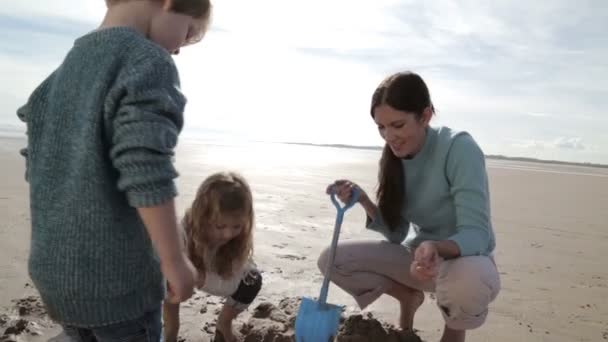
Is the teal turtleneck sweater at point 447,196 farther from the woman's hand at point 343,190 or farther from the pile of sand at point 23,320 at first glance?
the pile of sand at point 23,320

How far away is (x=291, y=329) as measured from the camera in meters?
2.46

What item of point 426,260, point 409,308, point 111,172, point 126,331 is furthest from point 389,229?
point 111,172

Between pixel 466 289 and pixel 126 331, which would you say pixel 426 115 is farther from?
pixel 126 331

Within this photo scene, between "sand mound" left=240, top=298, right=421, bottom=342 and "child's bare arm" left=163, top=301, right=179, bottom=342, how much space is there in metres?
0.31

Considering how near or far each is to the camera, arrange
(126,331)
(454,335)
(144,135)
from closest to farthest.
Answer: (144,135)
(126,331)
(454,335)

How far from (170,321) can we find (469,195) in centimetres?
135

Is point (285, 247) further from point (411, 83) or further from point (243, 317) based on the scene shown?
point (411, 83)

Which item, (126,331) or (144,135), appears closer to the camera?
(144,135)

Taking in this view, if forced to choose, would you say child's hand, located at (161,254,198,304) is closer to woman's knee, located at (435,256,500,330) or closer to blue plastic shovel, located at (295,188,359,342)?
blue plastic shovel, located at (295,188,359,342)

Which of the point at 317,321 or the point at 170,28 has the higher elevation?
the point at 170,28

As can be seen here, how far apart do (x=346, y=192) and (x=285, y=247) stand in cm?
150

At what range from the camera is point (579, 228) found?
5.52 metres

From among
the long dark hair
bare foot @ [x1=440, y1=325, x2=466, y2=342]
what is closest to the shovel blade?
bare foot @ [x1=440, y1=325, x2=466, y2=342]

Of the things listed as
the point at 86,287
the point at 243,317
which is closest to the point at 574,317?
the point at 243,317
